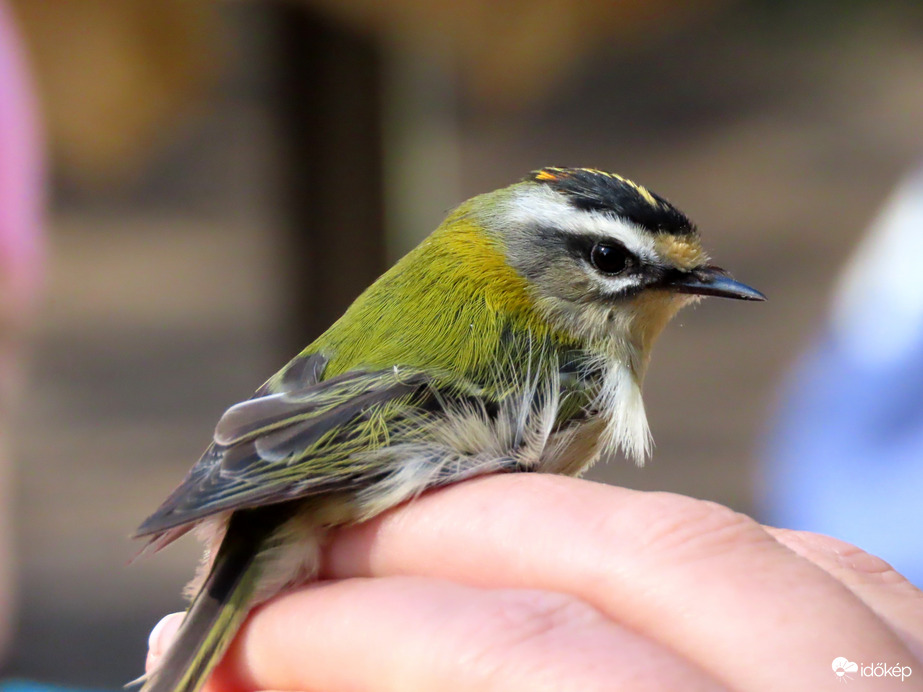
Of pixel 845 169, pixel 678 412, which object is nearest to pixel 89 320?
pixel 678 412

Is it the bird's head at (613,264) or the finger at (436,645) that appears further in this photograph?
the bird's head at (613,264)

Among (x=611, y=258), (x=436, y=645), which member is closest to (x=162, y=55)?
(x=611, y=258)

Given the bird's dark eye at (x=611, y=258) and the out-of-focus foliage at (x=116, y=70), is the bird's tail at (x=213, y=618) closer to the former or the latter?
the bird's dark eye at (x=611, y=258)

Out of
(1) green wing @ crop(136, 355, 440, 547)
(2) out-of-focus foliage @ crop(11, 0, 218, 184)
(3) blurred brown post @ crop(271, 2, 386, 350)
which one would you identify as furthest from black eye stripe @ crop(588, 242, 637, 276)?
(2) out-of-focus foliage @ crop(11, 0, 218, 184)

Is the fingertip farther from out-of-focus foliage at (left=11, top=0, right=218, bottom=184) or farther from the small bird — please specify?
out-of-focus foliage at (left=11, top=0, right=218, bottom=184)

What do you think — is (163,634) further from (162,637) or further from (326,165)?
(326,165)

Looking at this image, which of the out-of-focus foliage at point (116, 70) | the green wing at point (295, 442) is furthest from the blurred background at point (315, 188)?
the green wing at point (295, 442)
